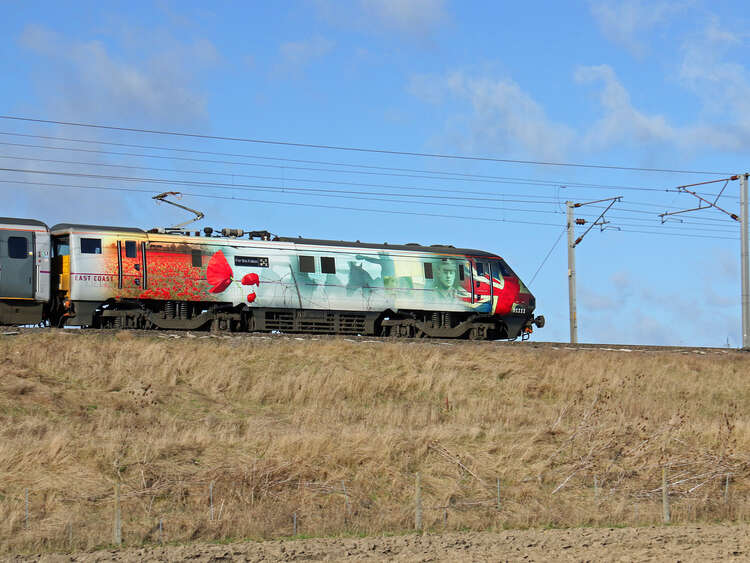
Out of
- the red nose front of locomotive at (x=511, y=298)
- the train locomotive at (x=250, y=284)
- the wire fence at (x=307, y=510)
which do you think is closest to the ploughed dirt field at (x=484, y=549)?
the wire fence at (x=307, y=510)

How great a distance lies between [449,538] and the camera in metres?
18.6

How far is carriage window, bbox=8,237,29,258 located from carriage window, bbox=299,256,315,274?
31.8 feet

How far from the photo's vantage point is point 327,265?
1414 inches

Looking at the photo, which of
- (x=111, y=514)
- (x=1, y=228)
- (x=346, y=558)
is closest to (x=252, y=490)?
(x=111, y=514)

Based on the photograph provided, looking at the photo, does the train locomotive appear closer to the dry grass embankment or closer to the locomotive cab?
the locomotive cab

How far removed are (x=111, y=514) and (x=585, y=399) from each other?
55.6 feet

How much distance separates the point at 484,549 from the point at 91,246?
19.7 metres

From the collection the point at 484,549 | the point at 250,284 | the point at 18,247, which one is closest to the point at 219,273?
the point at 250,284

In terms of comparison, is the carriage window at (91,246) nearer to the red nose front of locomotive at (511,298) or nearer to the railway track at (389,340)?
the railway track at (389,340)

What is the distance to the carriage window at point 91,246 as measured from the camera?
1262 inches

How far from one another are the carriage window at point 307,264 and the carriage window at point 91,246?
24.2ft

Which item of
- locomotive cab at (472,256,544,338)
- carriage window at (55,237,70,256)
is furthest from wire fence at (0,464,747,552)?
locomotive cab at (472,256,544,338)

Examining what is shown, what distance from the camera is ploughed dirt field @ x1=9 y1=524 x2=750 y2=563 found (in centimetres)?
1661

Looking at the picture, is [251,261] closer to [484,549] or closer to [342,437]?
[342,437]
